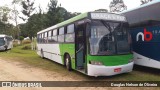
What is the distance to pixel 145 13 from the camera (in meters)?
12.0

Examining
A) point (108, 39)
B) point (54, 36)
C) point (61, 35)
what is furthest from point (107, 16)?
point (54, 36)

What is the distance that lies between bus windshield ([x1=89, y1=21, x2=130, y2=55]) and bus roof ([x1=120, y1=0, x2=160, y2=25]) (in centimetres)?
184

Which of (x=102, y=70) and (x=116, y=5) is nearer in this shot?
(x=102, y=70)

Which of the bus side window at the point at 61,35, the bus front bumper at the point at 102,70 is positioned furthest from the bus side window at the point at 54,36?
the bus front bumper at the point at 102,70

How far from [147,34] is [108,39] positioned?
255 centimetres

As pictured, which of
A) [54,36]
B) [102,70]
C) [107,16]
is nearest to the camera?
[102,70]

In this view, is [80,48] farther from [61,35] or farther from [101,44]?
[61,35]

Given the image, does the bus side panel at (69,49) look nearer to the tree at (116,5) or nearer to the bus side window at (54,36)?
the bus side window at (54,36)

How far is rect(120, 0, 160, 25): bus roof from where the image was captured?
438 inches

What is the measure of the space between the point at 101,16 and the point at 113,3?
270ft

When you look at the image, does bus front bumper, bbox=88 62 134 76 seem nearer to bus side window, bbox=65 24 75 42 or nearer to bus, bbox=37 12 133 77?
bus, bbox=37 12 133 77

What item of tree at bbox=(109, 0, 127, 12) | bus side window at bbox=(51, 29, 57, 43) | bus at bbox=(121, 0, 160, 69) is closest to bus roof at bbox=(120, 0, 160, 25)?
bus at bbox=(121, 0, 160, 69)

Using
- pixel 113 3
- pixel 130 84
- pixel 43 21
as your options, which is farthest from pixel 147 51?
pixel 113 3
